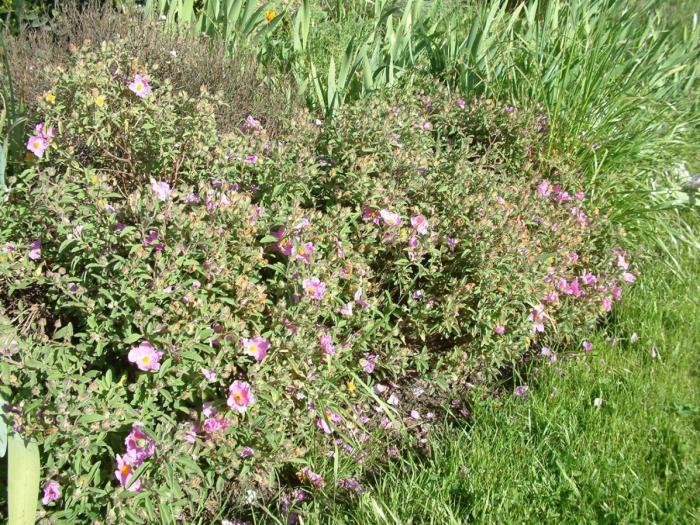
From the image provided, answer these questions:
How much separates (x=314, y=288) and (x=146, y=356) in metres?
0.57

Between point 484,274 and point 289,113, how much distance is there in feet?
4.18

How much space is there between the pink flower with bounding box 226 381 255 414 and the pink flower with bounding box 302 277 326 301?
365 mm

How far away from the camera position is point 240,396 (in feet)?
6.97

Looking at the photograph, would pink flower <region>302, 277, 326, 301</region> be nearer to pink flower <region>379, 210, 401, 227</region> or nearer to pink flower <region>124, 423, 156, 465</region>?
pink flower <region>379, 210, 401, 227</region>

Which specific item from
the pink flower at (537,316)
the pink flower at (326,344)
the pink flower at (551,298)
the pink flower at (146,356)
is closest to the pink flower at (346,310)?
the pink flower at (326,344)

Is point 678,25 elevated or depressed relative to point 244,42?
elevated

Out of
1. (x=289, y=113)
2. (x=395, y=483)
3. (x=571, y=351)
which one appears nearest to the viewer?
(x=395, y=483)

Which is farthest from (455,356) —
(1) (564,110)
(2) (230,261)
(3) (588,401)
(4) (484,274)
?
(1) (564,110)

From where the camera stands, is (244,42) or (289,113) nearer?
(289,113)

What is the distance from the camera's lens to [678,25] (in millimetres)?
4453

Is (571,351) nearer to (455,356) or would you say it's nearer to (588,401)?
(588,401)

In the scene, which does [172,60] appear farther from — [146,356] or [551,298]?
[551,298]

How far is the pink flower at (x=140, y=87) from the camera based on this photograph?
2.59 m

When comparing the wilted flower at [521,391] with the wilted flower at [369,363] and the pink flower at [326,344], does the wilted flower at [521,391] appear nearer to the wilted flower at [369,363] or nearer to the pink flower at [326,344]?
the wilted flower at [369,363]
